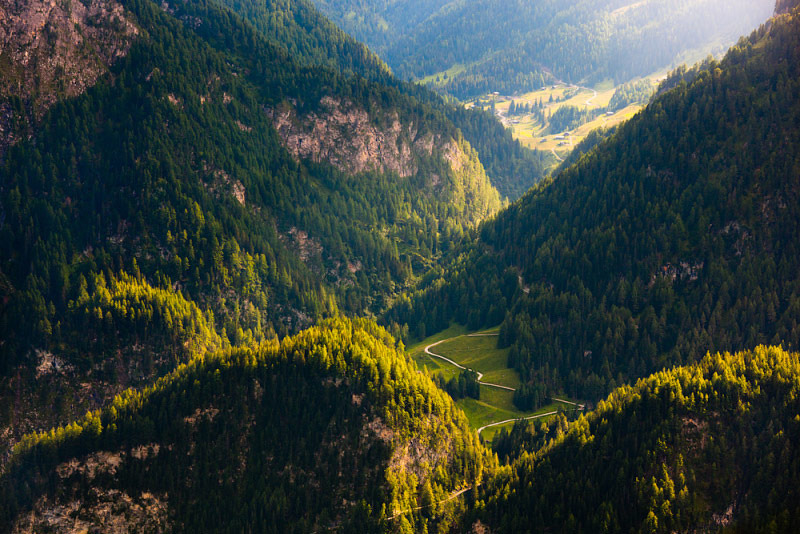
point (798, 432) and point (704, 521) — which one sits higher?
point (798, 432)

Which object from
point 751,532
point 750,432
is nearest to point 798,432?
→ point 750,432

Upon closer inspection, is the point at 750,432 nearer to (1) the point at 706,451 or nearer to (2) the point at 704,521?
(1) the point at 706,451

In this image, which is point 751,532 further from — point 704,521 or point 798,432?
point 798,432

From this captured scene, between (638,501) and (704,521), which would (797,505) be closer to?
(704,521)

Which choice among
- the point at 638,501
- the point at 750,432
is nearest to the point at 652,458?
the point at 638,501

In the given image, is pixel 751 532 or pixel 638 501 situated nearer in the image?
pixel 751 532

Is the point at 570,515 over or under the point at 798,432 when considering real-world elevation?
under

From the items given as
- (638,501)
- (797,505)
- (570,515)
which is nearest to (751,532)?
(797,505)

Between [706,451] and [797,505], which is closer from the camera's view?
[797,505]
